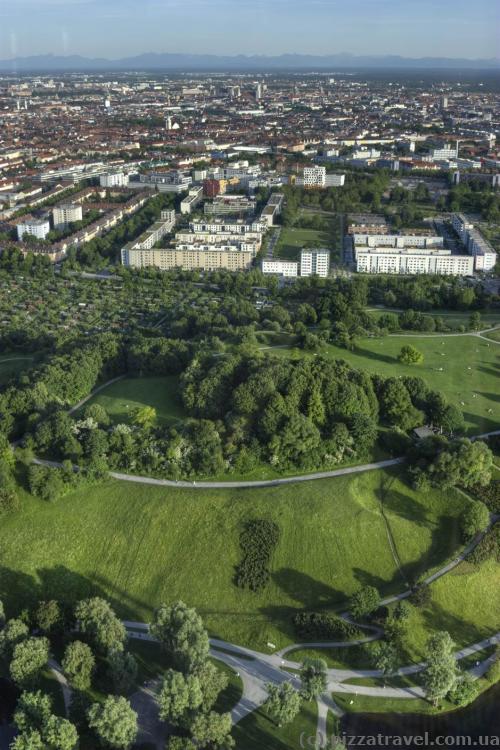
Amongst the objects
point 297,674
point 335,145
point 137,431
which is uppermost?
point 335,145

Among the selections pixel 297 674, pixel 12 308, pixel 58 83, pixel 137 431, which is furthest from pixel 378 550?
pixel 58 83

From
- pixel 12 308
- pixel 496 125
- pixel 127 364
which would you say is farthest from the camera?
pixel 496 125

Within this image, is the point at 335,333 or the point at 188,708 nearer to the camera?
the point at 188,708

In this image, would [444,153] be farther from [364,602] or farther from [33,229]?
[364,602]

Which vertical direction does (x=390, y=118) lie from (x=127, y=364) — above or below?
above

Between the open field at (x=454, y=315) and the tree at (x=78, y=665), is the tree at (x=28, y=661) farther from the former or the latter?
the open field at (x=454, y=315)

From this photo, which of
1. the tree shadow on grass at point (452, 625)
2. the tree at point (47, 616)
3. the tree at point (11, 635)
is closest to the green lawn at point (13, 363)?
the tree at point (47, 616)

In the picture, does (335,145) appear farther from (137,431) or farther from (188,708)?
(188,708)
